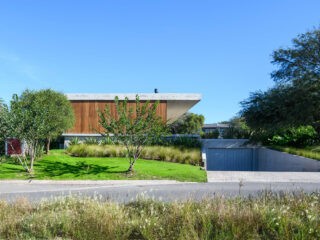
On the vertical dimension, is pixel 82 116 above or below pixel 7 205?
above

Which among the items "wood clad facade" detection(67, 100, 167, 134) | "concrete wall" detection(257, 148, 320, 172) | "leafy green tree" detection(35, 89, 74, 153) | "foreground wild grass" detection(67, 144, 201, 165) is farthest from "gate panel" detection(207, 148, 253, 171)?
"leafy green tree" detection(35, 89, 74, 153)

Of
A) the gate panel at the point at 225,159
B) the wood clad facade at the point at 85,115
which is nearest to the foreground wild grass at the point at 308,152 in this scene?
the gate panel at the point at 225,159

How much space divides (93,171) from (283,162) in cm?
1269

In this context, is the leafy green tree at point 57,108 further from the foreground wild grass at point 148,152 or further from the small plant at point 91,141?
the small plant at point 91,141

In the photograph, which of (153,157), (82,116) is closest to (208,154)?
(153,157)

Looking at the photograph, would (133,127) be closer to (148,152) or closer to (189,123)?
(148,152)

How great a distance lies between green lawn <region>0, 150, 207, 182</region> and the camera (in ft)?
53.2

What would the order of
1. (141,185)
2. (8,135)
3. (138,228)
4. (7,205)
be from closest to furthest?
(138,228) → (7,205) → (141,185) → (8,135)

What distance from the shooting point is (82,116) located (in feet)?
94.7

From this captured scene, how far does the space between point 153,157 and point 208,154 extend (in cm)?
807

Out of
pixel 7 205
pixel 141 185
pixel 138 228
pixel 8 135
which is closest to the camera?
pixel 138 228

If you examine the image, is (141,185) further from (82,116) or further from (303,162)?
(82,116)

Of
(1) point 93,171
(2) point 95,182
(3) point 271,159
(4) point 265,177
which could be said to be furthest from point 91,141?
(4) point 265,177

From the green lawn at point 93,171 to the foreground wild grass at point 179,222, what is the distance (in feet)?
31.9
